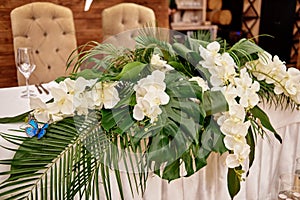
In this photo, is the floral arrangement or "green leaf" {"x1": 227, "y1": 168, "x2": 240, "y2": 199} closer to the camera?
the floral arrangement

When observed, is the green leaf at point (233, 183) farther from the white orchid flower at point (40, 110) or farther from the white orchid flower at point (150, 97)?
the white orchid flower at point (40, 110)

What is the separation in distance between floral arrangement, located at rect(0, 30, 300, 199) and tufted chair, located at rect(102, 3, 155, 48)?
1.51 m

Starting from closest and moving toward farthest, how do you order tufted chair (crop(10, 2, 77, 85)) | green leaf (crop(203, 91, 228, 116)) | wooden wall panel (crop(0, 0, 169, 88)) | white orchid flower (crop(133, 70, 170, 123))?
white orchid flower (crop(133, 70, 170, 123)) < green leaf (crop(203, 91, 228, 116)) < tufted chair (crop(10, 2, 77, 85)) < wooden wall panel (crop(0, 0, 169, 88))

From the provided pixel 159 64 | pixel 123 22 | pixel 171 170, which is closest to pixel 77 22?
pixel 123 22

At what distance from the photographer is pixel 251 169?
4.33ft

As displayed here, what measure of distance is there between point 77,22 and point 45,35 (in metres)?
0.56

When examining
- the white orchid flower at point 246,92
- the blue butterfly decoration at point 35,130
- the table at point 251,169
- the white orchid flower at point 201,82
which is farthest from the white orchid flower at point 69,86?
the white orchid flower at point 246,92

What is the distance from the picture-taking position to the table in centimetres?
114

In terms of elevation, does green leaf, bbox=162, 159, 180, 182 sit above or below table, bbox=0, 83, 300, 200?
above

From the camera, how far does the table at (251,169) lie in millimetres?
1136

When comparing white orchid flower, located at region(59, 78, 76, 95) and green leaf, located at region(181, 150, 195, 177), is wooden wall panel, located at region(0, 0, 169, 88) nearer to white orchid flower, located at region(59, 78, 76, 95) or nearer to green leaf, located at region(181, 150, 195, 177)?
white orchid flower, located at region(59, 78, 76, 95)

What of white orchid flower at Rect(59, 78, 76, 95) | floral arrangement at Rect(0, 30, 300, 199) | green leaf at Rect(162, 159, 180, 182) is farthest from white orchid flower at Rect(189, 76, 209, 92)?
white orchid flower at Rect(59, 78, 76, 95)

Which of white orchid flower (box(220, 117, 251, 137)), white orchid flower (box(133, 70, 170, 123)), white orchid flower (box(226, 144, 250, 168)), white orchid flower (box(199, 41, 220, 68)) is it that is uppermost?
white orchid flower (box(199, 41, 220, 68))

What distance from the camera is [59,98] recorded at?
917 millimetres
